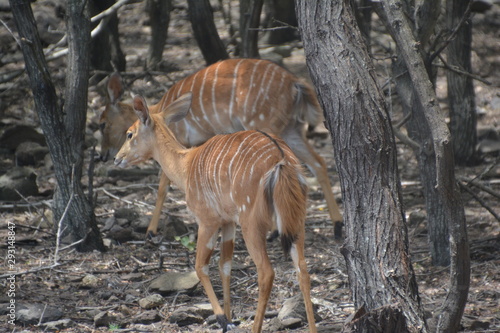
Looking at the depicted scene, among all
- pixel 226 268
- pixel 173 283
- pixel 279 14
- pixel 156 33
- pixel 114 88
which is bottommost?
pixel 173 283

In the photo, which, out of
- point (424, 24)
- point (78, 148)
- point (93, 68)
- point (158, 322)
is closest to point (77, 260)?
point (78, 148)

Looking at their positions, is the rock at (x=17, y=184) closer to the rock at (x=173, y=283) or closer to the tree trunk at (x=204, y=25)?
the rock at (x=173, y=283)

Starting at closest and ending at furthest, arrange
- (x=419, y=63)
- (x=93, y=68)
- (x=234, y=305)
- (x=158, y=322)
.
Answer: (x=419, y=63) < (x=158, y=322) < (x=234, y=305) < (x=93, y=68)

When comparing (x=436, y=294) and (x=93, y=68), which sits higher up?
(x=93, y=68)

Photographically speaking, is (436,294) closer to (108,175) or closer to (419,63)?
(419,63)

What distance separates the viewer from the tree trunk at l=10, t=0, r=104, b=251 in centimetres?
498

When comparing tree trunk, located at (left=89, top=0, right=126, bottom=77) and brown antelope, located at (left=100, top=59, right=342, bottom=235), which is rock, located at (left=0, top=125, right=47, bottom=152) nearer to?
tree trunk, located at (left=89, top=0, right=126, bottom=77)

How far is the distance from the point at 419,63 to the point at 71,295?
2764 millimetres

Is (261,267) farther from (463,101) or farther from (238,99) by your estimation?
(463,101)

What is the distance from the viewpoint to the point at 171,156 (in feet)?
15.6

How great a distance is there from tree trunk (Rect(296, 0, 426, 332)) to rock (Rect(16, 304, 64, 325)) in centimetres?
191

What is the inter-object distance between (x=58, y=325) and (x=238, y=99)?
2.74 meters

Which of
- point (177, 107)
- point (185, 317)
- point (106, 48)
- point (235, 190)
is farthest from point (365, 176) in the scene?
point (106, 48)

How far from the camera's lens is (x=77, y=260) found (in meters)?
5.18
